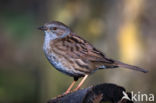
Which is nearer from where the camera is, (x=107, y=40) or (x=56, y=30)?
(x=56, y=30)

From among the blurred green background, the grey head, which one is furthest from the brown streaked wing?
the blurred green background

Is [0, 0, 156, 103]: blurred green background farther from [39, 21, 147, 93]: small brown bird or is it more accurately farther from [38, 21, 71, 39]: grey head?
[39, 21, 147, 93]: small brown bird

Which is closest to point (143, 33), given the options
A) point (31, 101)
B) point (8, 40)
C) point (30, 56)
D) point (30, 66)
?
point (31, 101)

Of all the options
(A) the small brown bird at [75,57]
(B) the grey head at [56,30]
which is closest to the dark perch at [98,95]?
(A) the small brown bird at [75,57]

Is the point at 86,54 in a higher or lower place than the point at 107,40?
higher

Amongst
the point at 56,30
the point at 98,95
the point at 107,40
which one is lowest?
the point at 107,40

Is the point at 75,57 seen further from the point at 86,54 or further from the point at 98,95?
the point at 98,95

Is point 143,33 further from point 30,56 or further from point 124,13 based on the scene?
point 30,56

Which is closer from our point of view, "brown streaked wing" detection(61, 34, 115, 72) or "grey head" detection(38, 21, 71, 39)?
"brown streaked wing" detection(61, 34, 115, 72)

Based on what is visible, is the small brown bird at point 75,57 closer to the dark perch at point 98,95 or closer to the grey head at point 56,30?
the grey head at point 56,30

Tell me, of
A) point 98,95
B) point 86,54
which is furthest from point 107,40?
point 98,95
